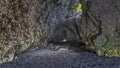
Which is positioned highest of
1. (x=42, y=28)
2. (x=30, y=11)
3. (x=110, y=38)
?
(x=30, y=11)

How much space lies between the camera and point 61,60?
4410 mm

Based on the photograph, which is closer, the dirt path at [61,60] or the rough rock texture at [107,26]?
the dirt path at [61,60]

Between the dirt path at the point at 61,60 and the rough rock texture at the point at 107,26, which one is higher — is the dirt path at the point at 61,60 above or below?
below

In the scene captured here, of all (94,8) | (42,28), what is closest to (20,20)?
(42,28)

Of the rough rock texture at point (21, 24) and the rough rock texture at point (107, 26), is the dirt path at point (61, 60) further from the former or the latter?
the rough rock texture at point (21, 24)

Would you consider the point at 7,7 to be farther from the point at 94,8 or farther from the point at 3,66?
the point at 94,8

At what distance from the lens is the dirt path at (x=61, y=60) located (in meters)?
4.14

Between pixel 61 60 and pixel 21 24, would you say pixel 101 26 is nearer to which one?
pixel 61 60

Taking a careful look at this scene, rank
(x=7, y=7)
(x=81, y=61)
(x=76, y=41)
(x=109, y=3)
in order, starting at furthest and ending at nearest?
(x=76, y=41) → (x=109, y=3) → (x=81, y=61) → (x=7, y=7)

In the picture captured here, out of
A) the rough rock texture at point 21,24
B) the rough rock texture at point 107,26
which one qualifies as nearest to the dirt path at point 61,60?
the rough rock texture at point 107,26

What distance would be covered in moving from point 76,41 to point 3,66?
2.36 meters

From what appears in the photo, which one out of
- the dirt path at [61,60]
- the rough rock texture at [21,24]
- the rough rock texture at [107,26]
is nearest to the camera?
the rough rock texture at [21,24]

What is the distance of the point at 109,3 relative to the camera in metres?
4.91

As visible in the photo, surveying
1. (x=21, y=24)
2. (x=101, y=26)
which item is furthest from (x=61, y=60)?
(x=21, y=24)
